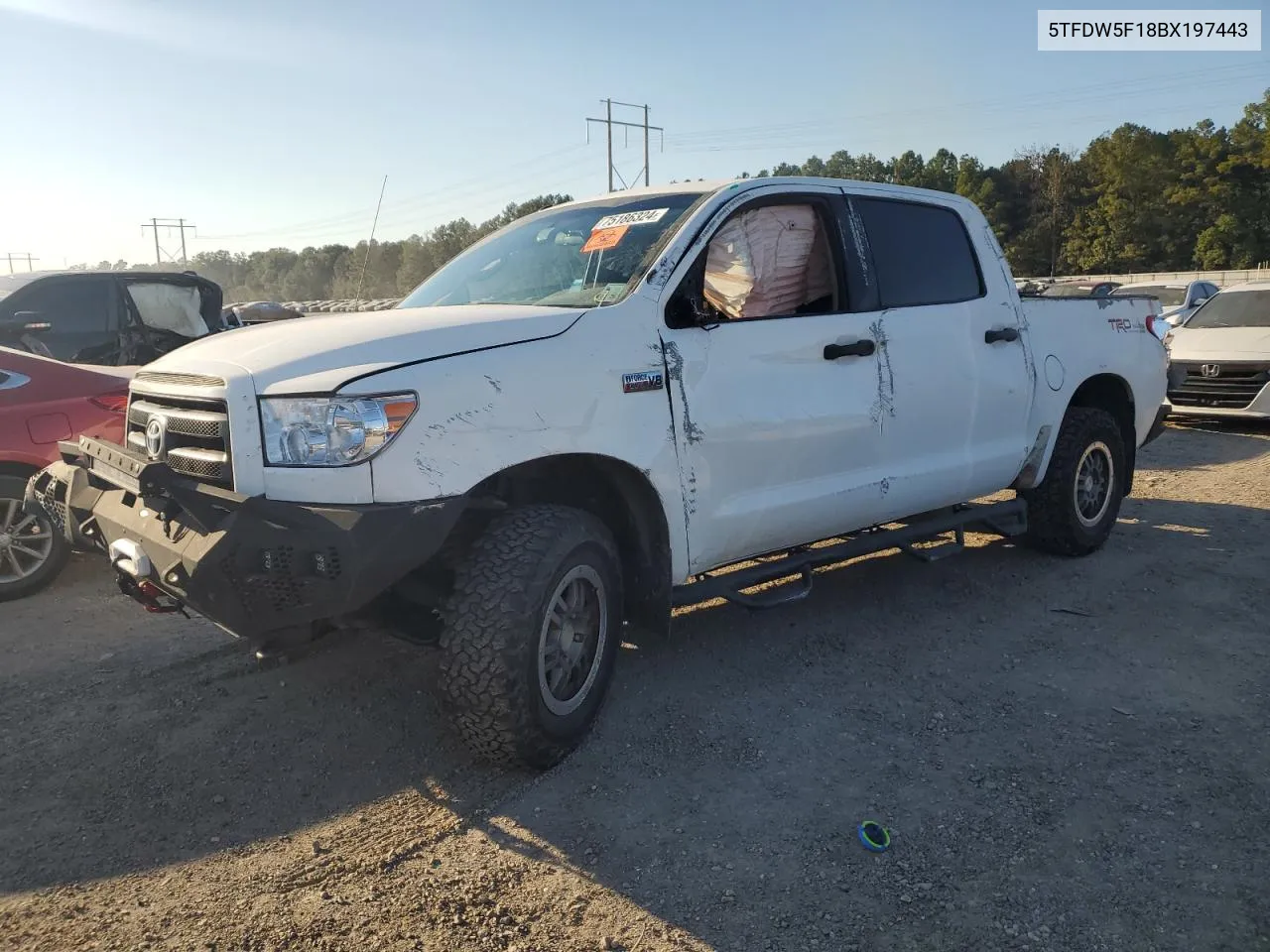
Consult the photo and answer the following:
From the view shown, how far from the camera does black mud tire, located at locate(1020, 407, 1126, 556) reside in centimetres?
566

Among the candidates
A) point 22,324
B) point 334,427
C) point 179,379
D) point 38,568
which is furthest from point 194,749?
point 22,324

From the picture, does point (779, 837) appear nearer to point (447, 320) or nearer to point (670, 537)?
point (670, 537)

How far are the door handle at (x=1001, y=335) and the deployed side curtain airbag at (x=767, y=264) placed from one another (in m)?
1.17

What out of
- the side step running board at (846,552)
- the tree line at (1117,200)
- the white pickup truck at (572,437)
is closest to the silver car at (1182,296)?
the side step running board at (846,552)

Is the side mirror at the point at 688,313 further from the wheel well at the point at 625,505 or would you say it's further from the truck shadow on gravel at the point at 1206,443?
the truck shadow on gravel at the point at 1206,443

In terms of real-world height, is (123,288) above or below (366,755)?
above

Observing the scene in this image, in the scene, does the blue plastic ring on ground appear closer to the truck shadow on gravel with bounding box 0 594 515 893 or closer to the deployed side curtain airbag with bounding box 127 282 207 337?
the truck shadow on gravel with bounding box 0 594 515 893

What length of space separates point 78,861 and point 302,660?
61.9 inches

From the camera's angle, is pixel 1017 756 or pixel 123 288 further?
pixel 123 288

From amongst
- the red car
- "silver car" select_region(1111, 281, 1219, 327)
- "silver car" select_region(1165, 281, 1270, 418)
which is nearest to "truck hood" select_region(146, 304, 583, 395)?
the red car

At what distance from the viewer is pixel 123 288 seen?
7484 mm

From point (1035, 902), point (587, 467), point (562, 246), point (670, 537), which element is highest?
point (562, 246)

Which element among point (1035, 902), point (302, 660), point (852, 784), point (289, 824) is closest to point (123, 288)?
point (302, 660)

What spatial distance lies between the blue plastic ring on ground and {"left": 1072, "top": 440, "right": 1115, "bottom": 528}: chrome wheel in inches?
135
